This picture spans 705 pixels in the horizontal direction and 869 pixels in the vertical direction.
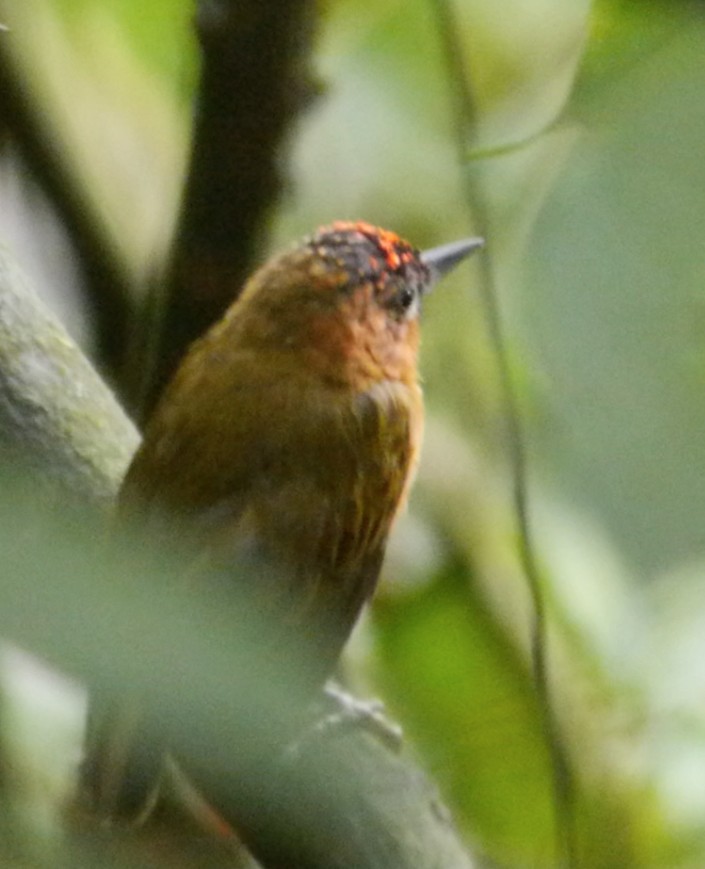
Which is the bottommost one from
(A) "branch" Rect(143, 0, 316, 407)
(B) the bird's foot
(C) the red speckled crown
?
(B) the bird's foot

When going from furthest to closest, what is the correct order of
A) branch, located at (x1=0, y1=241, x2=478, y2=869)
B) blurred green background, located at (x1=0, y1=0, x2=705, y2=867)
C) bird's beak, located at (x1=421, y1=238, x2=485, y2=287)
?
bird's beak, located at (x1=421, y1=238, x2=485, y2=287)
blurred green background, located at (x1=0, y1=0, x2=705, y2=867)
branch, located at (x1=0, y1=241, x2=478, y2=869)

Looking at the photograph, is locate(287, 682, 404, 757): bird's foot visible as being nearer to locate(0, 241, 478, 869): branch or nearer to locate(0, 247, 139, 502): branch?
locate(0, 241, 478, 869): branch

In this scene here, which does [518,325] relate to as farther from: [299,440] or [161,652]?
[161,652]

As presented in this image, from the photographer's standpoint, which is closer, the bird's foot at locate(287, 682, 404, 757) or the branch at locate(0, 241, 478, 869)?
the branch at locate(0, 241, 478, 869)

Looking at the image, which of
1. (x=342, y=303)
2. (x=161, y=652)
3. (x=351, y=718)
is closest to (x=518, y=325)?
(x=342, y=303)

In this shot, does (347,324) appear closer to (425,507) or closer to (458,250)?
(458,250)

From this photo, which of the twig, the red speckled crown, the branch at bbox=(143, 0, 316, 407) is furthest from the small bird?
the twig
